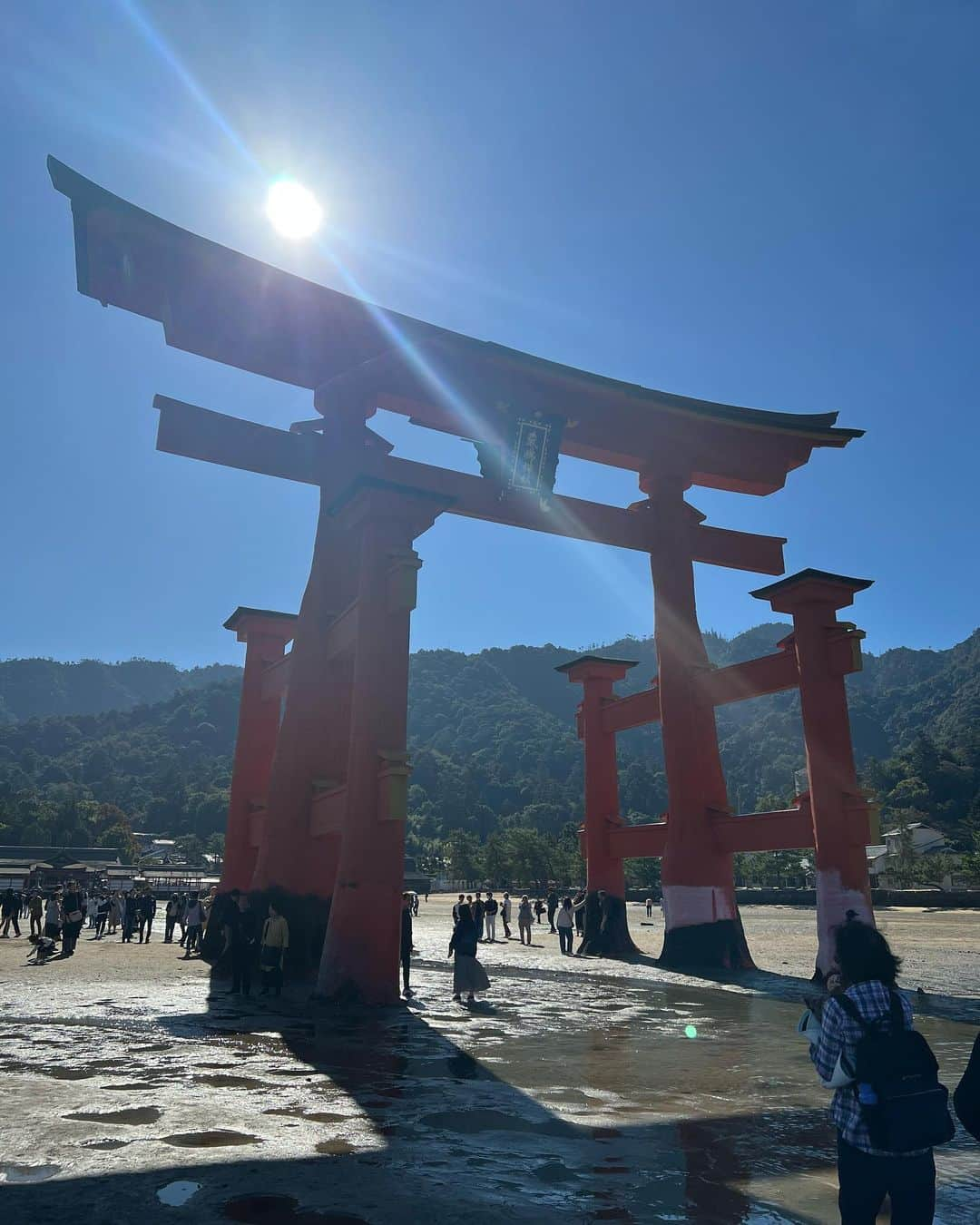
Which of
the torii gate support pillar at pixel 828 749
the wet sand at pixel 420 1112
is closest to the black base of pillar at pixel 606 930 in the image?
the torii gate support pillar at pixel 828 749

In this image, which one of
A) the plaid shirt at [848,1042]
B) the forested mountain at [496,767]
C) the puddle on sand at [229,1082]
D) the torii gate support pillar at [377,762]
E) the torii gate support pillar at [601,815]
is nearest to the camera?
the plaid shirt at [848,1042]

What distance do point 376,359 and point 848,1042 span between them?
658 inches

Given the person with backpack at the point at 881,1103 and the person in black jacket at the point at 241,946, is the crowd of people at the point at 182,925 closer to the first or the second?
the person in black jacket at the point at 241,946

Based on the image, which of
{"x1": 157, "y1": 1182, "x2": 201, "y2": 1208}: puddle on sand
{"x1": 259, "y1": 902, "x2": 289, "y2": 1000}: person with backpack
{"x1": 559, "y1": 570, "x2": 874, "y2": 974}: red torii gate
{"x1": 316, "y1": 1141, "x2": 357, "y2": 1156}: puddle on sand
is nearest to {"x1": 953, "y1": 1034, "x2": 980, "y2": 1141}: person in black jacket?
{"x1": 157, "y1": 1182, "x2": 201, "y2": 1208}: puddle on sand

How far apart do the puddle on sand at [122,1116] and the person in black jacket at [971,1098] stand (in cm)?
558

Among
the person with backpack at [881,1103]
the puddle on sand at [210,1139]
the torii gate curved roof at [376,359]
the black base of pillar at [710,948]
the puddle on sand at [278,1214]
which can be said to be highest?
the torii gate curved roof at [376,359]

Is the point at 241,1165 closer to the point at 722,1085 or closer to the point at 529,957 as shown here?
the point at 722,1085

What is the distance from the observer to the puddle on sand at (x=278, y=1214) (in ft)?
14.5

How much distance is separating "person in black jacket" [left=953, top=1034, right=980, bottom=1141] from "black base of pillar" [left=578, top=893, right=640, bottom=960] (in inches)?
829

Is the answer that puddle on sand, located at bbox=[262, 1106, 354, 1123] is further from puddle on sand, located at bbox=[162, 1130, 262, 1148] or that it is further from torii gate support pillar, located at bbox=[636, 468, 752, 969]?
torii gate support pillar, located at bbox=[636, 468, 752, 969]

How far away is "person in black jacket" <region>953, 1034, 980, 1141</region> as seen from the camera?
2.94m

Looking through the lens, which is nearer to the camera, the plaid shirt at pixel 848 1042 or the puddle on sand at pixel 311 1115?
the plaid shirt at pixel 848 1042

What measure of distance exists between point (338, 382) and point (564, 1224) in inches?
651

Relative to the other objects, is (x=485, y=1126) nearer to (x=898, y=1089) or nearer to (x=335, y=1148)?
(x=335, y=1148)
